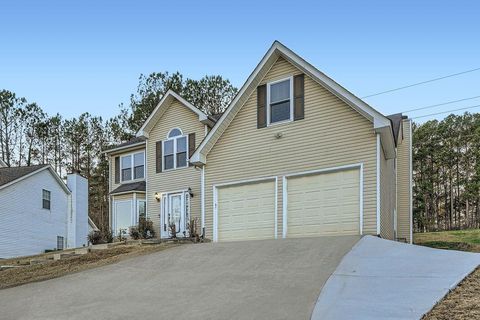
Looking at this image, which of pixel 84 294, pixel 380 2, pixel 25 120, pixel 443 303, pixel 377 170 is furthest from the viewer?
pixel 25 120

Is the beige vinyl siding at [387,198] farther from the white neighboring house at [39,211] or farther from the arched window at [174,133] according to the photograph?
the white neighboring house at [39,211]

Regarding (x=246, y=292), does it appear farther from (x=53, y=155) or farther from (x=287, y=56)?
(x=53, y=155)

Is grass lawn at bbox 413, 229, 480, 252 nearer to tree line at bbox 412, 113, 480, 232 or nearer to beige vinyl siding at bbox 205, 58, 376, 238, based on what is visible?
beige vinyl siding at bbox 205, 58, 376, 238

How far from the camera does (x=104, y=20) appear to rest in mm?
20281

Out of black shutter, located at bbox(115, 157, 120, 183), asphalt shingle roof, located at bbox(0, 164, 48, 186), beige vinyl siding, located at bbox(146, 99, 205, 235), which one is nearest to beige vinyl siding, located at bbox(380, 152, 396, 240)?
beige vinyl siding, located at bbox(146, 99, 205, 235)

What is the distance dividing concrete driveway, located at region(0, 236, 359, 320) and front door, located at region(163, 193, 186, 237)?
684 cm

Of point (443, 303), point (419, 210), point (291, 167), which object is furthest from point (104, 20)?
point (419, 210)

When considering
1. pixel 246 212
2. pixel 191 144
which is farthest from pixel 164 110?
pixel 246 212

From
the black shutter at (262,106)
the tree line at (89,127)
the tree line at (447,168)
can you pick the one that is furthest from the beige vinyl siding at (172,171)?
the tree line at (447,168)

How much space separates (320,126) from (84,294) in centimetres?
820

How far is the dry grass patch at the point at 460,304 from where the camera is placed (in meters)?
6.11

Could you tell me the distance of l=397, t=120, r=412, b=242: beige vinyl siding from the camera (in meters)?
18.8

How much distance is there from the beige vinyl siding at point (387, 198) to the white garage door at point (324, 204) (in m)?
0.81

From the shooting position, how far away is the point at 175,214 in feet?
67.5
